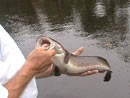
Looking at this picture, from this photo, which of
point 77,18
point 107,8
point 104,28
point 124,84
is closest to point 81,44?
point 104,28

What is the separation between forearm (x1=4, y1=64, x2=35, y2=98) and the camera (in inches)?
87.6

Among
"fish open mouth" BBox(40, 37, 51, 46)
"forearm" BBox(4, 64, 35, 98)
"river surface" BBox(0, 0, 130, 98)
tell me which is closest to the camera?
"forearm" BBox(4, 64, 35, 98)

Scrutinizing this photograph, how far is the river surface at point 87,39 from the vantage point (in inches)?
355

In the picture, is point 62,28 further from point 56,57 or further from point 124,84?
point 56,57

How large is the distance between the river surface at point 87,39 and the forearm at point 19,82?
21.5ft

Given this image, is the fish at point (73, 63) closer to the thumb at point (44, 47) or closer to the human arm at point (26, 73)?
the thumb at point (44, 47)

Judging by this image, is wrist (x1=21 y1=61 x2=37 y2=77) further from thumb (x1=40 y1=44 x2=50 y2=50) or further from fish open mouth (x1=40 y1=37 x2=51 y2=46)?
fish open mouth (x1=40 y1=37 x2=51 y2=46)

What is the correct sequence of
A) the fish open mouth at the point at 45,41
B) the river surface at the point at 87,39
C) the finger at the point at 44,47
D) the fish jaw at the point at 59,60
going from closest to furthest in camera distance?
the finger at the point at 44,47 → the fish open mouth at the point at 45,41 → the fish jaw at the point at 59,60 → the river surface at the point at 87,39

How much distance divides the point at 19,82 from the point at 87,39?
12206 mm

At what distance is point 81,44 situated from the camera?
44.3 feet

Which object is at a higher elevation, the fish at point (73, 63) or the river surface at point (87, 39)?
the fish at point (73, 63)

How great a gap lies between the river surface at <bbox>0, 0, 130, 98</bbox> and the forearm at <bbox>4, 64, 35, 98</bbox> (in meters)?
6.55

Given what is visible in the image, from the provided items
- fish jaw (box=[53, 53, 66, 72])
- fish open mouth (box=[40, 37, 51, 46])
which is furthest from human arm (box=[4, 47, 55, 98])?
fish jaw (box=[53, 53, 66, 72])

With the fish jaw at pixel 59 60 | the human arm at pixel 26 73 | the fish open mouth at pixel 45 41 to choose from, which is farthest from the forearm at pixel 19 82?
the fish jaw at pixel 59 60
